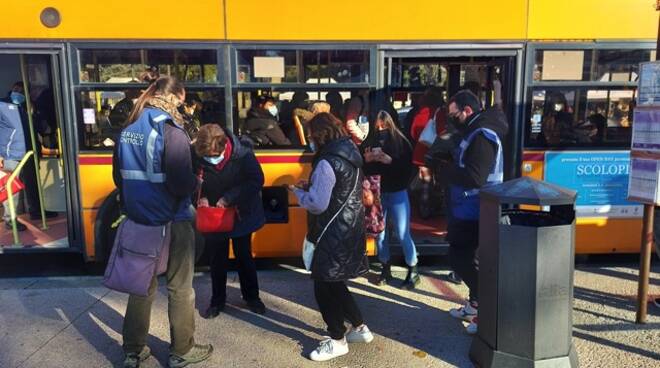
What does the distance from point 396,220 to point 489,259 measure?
4.90 ft

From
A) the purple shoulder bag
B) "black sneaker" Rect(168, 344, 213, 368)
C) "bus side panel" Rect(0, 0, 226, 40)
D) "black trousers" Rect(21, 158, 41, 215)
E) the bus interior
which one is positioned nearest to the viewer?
the purple shoulder bag

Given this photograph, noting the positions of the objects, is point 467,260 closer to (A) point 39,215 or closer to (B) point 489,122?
(B) point 489,122

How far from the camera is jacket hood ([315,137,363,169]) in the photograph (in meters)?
3.35

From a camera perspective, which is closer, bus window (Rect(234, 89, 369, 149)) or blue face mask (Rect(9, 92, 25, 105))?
bus window (Rect(234, 89, 369, 149))

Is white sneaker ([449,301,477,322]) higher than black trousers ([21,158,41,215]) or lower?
lower

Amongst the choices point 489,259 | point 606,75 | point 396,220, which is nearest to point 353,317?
point 489,259

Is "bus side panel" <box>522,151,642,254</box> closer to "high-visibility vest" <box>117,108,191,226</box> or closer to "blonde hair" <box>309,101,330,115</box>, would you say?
"blonde hair" <box>309,101,330,115</box>

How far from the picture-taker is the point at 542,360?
3.24 meters

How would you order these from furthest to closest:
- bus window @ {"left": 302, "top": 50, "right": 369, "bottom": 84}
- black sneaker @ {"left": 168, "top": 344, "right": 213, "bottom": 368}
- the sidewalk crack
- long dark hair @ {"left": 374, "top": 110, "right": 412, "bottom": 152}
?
bus window @ {"left": 302, "top": 50, "right": 369, "bottom": 84} → long dark hair @ {"left": 374, "top": 110, "right": 412, "bottom": 152} → the sidewalk crack → black sneaker @ {"left": 168, "top": 344, "right": 213, "bottom": 368}

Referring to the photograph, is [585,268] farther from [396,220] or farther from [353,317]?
[353,317]

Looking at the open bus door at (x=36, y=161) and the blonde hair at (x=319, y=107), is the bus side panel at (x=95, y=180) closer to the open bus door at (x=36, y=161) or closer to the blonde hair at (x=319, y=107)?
the open bus door at (x=36, y=161)

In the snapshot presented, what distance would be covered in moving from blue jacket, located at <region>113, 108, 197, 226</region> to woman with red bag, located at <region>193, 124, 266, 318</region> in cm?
58

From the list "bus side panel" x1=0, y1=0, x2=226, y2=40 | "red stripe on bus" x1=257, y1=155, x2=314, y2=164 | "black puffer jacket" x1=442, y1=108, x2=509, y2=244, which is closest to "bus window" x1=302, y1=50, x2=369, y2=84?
"red stripe on bus" x1=257, y1=155, x2=314, y2=164

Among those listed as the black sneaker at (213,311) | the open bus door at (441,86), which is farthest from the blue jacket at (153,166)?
the open bus door at (441,86)
